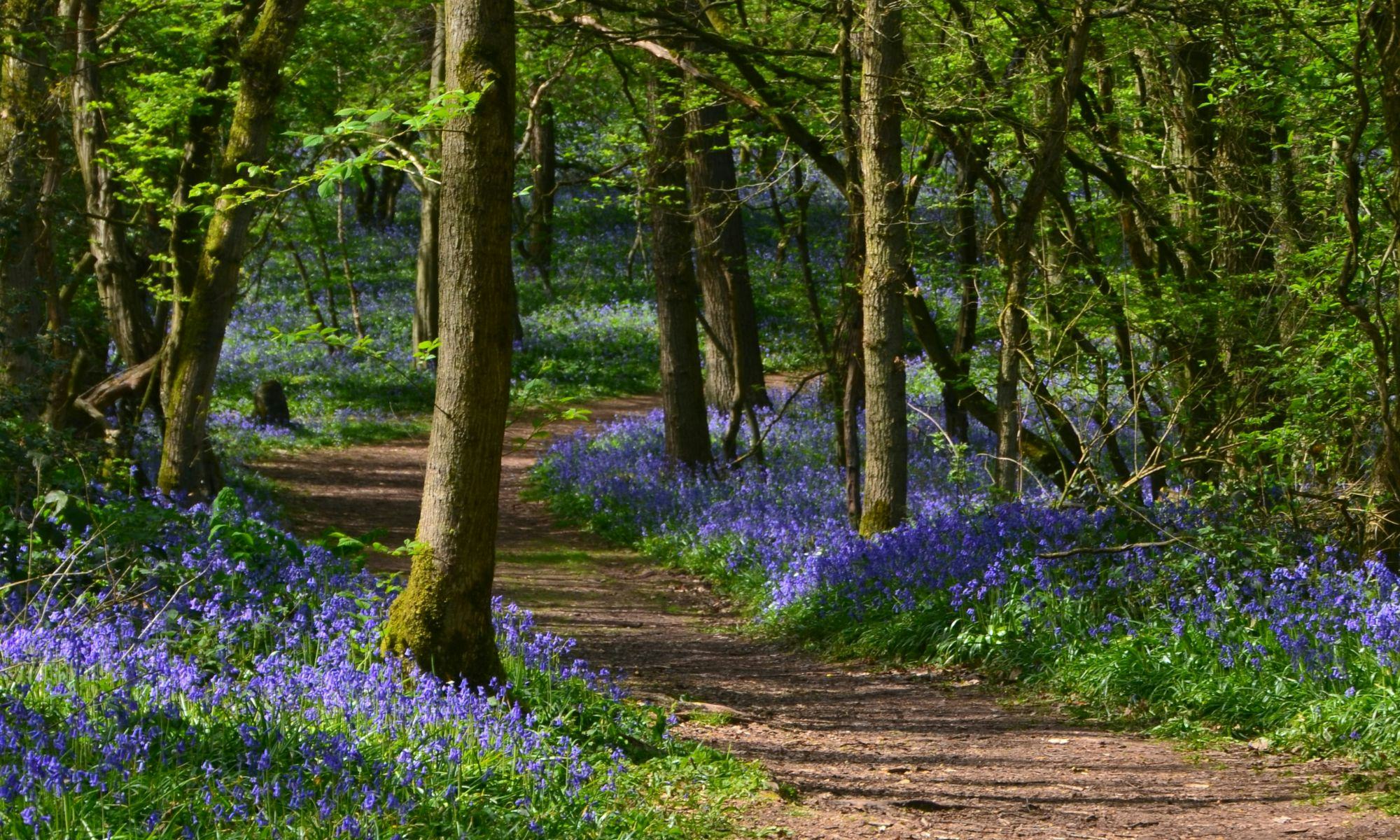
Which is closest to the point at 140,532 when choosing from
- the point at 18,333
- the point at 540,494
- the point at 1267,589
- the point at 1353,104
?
the point at 18,333

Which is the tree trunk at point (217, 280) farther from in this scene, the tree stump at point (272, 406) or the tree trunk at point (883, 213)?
the tree stump at point (272, 406)

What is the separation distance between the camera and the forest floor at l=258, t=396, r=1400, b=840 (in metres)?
5.02

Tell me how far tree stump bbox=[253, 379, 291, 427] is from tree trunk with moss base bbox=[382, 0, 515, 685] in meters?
16.0

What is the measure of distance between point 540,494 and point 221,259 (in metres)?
7.79

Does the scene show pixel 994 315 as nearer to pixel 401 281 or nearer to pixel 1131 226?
pixel 1131 226

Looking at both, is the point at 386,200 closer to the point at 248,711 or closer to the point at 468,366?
the point at 468,366

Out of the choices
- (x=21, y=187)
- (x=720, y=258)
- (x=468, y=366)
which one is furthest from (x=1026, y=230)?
(x=21, y=187)

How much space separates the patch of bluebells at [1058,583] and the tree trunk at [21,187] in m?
5.78

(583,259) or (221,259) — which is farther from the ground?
(583,259)

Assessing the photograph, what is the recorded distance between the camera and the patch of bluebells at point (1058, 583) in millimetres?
6465

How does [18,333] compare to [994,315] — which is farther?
[994,315]

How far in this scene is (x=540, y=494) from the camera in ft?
53.2

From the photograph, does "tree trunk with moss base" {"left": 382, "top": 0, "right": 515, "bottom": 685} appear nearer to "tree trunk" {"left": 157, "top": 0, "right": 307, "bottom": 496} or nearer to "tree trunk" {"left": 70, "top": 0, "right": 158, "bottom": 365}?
"tree trunk" {"left": 157, "top": 0, "right": 307, "bottom": 496}

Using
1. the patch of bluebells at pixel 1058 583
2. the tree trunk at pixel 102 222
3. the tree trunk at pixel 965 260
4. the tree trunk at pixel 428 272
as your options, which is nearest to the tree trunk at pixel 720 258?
the tree trunk at pixel 965 260
